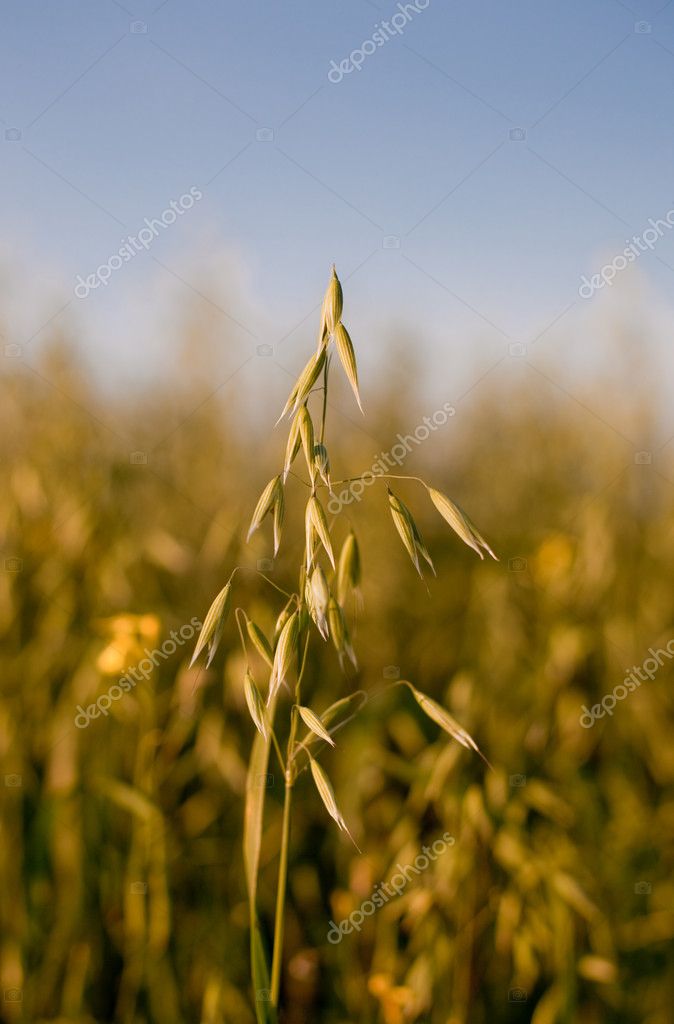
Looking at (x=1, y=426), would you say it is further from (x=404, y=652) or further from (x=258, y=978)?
(x=258, y=978)

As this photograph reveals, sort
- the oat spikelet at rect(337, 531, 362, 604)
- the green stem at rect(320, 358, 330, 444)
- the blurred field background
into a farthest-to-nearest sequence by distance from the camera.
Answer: the blurred field background → the oat spikelet at rect(337, 531, 362, 604) → the green stem at rect(320, 358, 330, 444)

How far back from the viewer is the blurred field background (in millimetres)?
1070

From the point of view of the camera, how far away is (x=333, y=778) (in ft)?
4.80

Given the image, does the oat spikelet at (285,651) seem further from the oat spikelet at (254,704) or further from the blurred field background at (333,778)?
the blurred field background at (333,778)

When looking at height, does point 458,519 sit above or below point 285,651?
above

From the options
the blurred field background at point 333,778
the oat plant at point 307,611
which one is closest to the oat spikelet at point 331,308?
the oat plant at point 307,611

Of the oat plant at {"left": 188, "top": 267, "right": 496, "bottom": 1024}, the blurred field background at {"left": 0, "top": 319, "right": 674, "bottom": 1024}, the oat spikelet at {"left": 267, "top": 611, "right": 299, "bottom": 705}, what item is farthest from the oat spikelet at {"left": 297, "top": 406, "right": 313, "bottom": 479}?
the blurred field background at {"left": 0, "top": 319, "right": 674, "bottom": 1024}

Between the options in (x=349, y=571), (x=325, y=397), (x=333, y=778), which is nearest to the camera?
(x=325, y=397)

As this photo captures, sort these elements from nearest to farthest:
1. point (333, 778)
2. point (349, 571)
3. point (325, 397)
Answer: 1. point (325, 397)
2. point (349, 571)
3. point (333, 778)

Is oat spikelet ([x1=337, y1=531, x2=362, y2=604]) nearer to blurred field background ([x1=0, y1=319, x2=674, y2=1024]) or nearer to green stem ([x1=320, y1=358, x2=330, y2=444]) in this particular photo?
green stem ([x1=320, y1=358, x2=330, y2=444])

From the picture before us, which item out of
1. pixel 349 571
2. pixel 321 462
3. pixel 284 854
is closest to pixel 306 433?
pixel 321 462

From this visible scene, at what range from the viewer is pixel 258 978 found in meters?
0.57

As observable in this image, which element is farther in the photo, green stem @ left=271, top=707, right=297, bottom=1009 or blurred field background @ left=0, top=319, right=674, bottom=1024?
blurred field background @ left=0, top=319, right=674, bottom=1024

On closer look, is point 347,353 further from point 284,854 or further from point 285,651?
point 284,854
